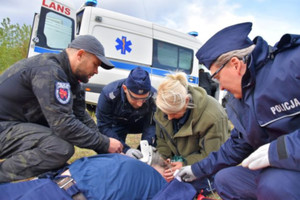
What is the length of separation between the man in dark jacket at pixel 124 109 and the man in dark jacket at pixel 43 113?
54 centimetres

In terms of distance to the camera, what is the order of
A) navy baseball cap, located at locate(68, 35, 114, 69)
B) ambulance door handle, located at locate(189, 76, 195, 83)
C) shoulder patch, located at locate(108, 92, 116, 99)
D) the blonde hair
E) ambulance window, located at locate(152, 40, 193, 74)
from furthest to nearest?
ambulance door handle, located at locate(189, 76, 195, 83)
ambulance window, located at locate(152, 40, 193, 74)
shoulder patch, located at locate(108, 92, 116, 99)
navy baseball cap, located at locate(68, 35, 114, 69)
the blonde hair

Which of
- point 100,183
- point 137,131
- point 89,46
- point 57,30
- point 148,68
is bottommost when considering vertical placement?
point 100,183

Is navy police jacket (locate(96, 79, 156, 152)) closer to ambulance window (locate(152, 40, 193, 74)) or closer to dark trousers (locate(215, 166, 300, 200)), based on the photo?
dark trousers (locate(215, 166, 300, 200))

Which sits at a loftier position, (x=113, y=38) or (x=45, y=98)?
(x=113, y=38)

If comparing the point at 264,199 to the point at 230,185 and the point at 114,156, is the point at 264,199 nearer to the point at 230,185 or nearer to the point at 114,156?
the point at 230,185

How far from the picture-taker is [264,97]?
1.33 m

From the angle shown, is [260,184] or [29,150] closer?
[260,184]

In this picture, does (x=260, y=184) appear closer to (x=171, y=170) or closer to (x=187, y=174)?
(x=187, y=174)

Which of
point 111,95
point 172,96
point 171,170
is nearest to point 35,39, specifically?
point 111,95

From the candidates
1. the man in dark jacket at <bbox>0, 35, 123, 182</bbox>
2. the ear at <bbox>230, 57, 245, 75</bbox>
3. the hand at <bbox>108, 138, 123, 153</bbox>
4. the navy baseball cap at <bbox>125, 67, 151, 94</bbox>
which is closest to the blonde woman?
the navy baseball cap at <bbox>125, 67, 151, 94</bbox>

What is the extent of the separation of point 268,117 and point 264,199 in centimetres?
42

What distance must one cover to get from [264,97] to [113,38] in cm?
414

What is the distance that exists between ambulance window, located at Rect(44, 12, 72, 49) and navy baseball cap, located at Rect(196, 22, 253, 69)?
3753 millimetres

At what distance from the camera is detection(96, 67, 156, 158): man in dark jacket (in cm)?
272
